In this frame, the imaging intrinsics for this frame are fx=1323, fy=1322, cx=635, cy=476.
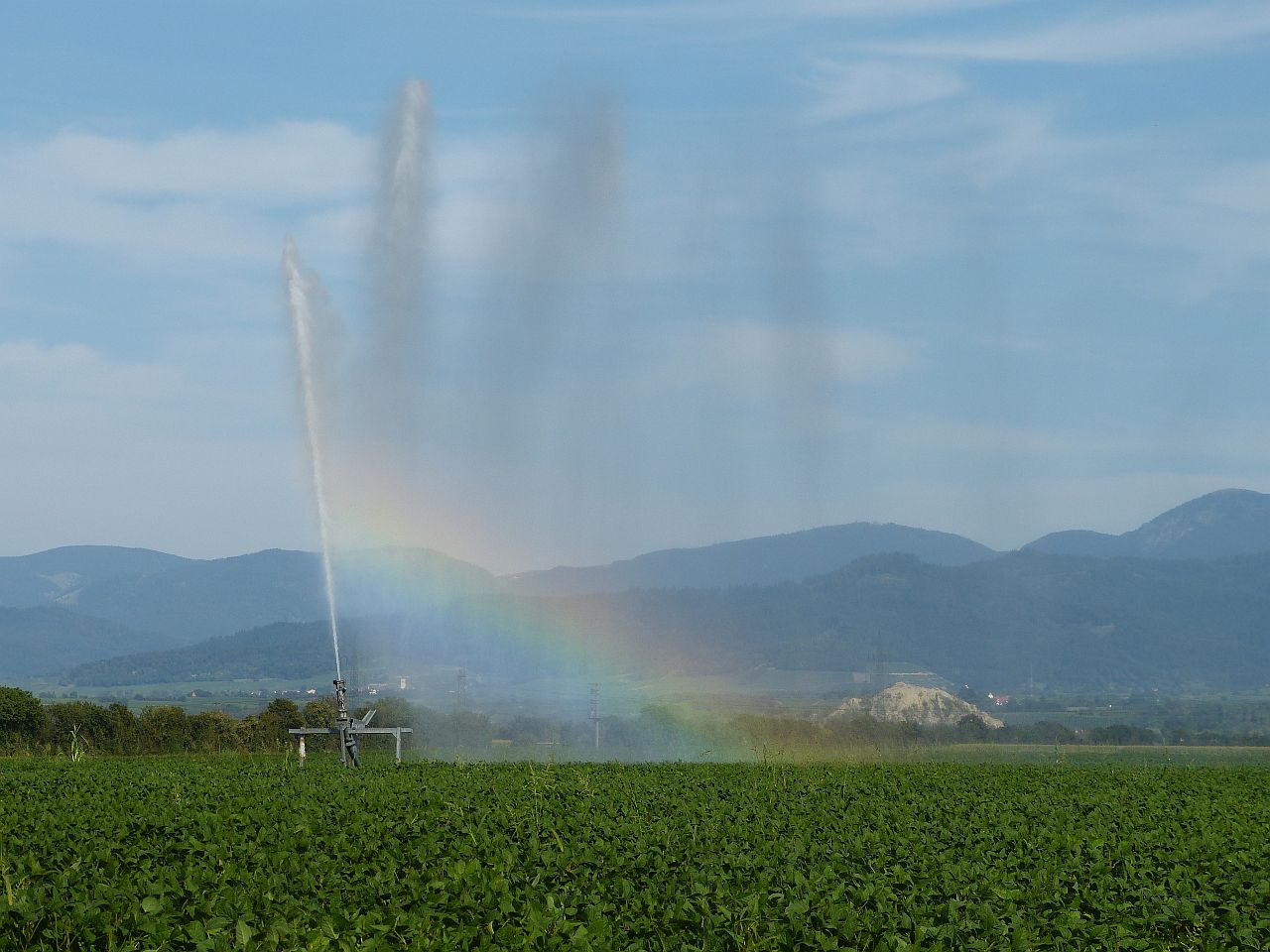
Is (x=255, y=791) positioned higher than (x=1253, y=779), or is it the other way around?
(x=255, y=791)

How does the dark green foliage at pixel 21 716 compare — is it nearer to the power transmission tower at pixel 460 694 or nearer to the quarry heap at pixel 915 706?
the power transmission tower at pixel 460 694

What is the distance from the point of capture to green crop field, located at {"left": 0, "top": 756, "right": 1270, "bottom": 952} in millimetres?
10703

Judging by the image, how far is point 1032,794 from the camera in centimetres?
2438

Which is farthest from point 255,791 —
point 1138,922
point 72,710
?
point 72,710

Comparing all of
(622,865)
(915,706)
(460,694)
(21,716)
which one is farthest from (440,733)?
(915,706)

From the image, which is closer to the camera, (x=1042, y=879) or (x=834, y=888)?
(x=834, y=888)

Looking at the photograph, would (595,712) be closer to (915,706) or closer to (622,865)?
(915,706)

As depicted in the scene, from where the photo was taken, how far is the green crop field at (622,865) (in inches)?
421

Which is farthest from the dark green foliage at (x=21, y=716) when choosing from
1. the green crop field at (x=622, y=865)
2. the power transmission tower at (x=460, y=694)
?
the green crop field at (x=622, y=865)

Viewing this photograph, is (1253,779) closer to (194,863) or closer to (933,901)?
(933,901)

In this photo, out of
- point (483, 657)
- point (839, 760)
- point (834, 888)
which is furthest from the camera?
point (483, 657)

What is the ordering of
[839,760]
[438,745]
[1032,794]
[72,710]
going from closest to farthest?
[1032,794] < [839,760] < [438,745] < [72,710]

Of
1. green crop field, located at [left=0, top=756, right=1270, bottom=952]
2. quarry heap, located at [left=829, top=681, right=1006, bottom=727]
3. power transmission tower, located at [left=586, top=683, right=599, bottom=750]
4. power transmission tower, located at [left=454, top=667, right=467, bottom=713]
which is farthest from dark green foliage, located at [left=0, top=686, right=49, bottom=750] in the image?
quarry heap, located at [left=829, top=681, right=1006, bottom=727]

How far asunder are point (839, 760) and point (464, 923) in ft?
90.0
